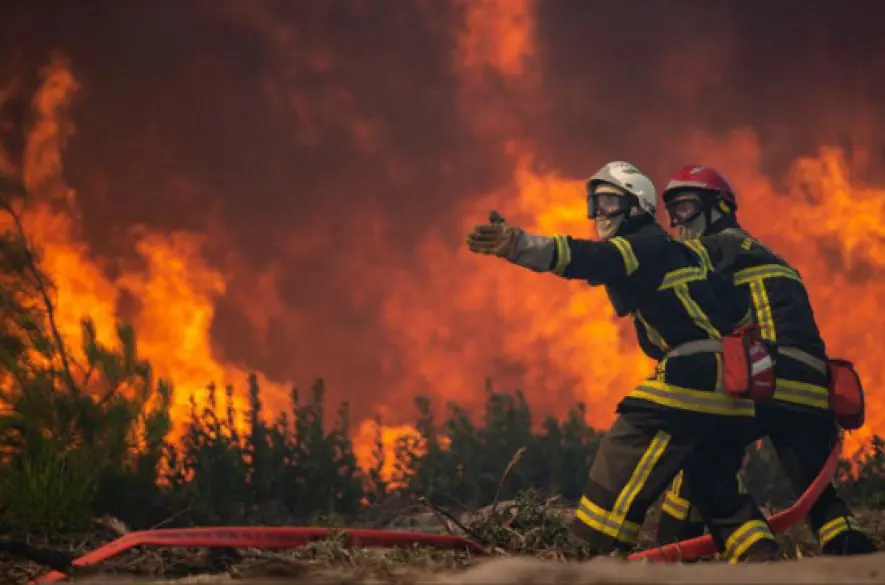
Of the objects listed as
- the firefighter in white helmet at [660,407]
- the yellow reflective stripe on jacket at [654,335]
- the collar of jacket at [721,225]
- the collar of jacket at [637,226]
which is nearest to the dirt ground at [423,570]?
the firefighter in white helmet at [660,407]

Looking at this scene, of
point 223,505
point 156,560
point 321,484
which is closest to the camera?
point 156,560

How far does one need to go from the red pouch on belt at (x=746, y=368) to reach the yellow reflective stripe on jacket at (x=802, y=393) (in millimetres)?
248

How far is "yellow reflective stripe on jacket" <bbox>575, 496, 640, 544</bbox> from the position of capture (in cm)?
519

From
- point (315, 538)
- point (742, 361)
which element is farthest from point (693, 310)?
point (315, 538)

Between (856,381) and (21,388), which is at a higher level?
(21,388)

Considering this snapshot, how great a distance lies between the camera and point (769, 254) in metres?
6.22

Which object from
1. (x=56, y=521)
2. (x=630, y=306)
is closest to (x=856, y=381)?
(x=630, y=306)

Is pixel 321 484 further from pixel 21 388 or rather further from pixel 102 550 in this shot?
pixel 102 550

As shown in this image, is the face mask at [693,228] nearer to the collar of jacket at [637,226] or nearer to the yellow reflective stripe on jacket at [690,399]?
the collar of jacket at [637,226]

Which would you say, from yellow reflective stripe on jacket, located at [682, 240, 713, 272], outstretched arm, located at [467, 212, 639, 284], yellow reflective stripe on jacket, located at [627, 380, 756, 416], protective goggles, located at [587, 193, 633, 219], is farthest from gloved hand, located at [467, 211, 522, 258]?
yellow reflective stripe on jacket, located at [682, 240, 713, 272]

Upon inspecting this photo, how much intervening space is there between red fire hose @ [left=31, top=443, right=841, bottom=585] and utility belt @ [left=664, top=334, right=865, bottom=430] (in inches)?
10.3

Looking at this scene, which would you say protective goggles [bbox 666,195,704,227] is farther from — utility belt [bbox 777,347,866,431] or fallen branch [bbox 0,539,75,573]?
fallen branch [bbox 0,539,75,573]

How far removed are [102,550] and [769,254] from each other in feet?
13.3

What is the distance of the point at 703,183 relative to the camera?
6312 mm
